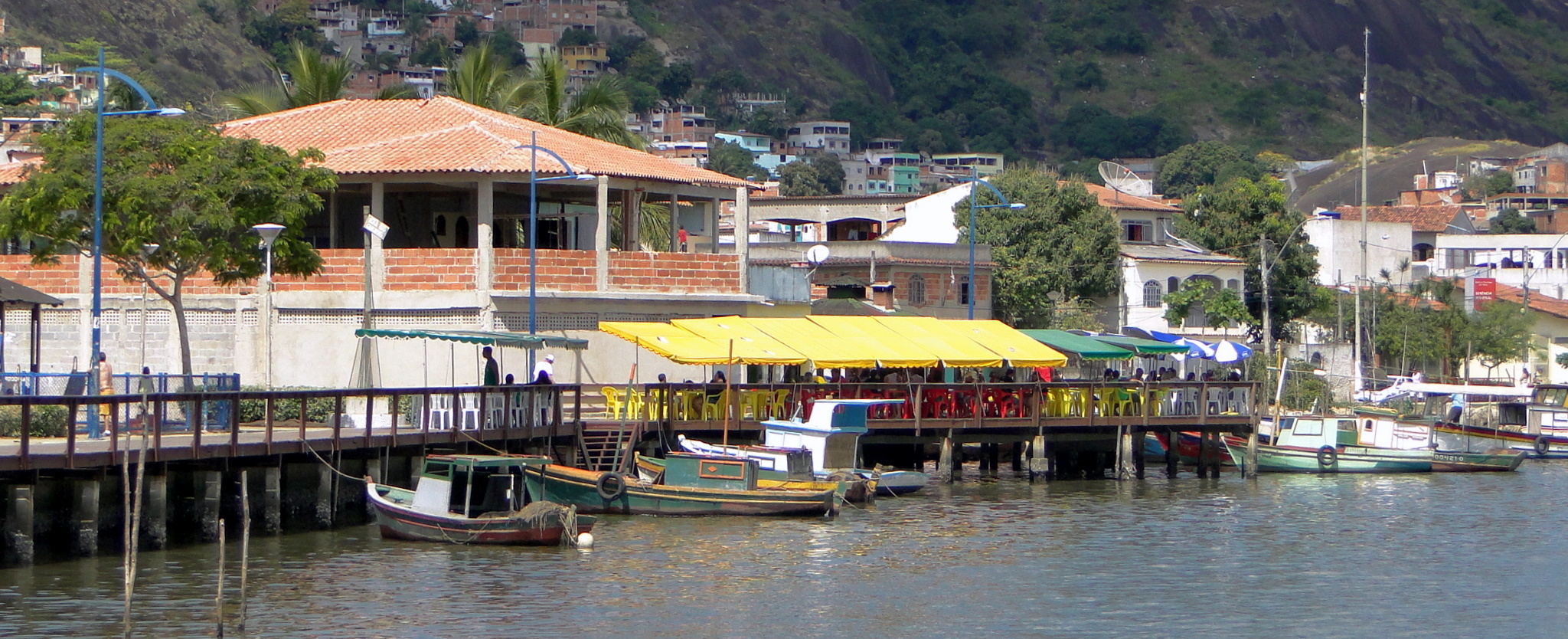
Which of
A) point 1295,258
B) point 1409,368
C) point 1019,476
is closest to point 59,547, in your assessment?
point 1019,476

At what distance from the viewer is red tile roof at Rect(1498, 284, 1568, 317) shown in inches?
3440

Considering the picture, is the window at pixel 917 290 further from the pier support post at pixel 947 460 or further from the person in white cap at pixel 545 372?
the person in white cap at pixel 545 372

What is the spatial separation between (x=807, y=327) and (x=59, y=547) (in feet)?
Answer: 60.8

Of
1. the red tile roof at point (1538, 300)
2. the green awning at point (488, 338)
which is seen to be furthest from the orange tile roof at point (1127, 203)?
the green awning at point (488, 338)

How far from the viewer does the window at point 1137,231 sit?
8362cm

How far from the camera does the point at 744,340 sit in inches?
1565

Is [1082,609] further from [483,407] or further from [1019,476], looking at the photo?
[1019,476]

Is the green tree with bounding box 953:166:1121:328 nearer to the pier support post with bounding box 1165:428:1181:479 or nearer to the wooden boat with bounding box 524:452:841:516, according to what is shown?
the pier support post with bounding box 1165:428:1181:479

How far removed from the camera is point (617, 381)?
4316 cm

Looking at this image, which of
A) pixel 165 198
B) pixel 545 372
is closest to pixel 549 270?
pixel 545 372

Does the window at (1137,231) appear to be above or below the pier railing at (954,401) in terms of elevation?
above

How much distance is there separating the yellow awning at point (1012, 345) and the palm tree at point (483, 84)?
17377 millimetres

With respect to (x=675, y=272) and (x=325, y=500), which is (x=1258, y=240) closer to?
(x=675, y=272)

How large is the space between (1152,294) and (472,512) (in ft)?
168
